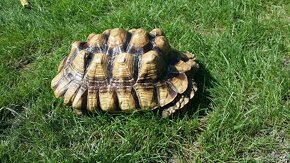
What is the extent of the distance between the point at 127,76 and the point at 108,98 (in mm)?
211

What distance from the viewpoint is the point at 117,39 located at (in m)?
3.24

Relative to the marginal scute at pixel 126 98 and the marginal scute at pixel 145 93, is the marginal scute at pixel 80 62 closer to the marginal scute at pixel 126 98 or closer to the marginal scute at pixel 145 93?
the marginal scute at pixel 126 98

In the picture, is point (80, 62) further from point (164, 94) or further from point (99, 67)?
point (164, 94)

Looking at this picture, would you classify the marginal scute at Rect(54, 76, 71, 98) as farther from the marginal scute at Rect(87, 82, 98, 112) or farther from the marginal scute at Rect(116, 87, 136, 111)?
the marginal scute at Rect(116, 87, 136, 111)

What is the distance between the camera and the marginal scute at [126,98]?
124 inches

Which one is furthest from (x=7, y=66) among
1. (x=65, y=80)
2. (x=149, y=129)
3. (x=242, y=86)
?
(x=242, y=86)

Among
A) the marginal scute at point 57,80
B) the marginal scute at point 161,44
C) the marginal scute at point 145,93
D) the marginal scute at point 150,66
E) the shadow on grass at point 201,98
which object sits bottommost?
the shadow on grass at point 201,98

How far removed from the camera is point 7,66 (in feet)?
13.6

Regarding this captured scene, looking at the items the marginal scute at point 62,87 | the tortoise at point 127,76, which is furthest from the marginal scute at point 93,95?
the marginal scute at point 62,87

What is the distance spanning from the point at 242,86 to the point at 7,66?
2168 millimetres

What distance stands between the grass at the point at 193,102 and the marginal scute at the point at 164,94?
0.44 ft

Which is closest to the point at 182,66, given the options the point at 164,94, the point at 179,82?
the point at 179,82

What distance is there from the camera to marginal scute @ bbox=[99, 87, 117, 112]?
3174mm

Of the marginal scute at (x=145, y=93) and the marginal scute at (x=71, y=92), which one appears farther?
the marginal scute at (x=71, y=92)
